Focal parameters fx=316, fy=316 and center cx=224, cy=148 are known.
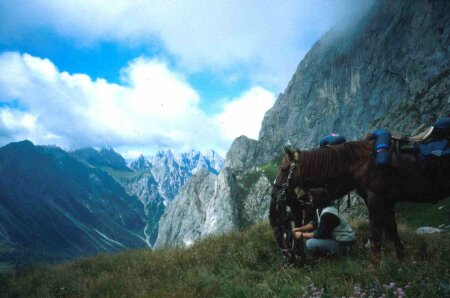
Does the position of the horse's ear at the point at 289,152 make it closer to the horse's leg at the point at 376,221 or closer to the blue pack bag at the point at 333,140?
the blue pack bag at the point at 333,140

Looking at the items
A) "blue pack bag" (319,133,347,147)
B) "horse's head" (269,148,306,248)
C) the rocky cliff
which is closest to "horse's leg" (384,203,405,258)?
"horse's head" (269,148,306,248)

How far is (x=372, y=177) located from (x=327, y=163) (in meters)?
0.87

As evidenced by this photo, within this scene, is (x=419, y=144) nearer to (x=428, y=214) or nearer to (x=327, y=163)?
(x=327, y=163)

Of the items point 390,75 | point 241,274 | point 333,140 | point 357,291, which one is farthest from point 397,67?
point 357,291

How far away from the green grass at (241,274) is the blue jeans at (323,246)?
0.24 meters

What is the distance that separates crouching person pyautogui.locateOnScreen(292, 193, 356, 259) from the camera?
6.49 metres

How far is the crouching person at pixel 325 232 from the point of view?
649 centimetres

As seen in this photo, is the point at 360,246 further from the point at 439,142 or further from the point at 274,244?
the point at 439,142

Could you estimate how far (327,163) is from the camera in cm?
642

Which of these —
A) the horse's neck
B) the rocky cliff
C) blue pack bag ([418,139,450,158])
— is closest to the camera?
blue pack bag ([418,139,450,158])

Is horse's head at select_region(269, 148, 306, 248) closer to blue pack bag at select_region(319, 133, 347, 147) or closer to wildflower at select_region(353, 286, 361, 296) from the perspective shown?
blue pack bag at select_region(319, 133, 347, 147)

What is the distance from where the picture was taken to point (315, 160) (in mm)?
6426

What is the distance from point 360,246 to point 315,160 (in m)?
2.86

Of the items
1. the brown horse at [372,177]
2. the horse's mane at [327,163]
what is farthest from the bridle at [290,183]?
the horse's mane at [327,163]
